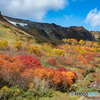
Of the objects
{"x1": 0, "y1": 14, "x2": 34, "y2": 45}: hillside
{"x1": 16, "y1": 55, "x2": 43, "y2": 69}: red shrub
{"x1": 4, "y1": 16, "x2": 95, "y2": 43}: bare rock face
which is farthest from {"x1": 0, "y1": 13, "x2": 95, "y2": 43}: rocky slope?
{"x1": 16, "y1": 55, "x2": 43, "y2": 69}: red shrub

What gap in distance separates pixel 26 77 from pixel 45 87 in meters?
2.21

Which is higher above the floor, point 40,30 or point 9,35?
point 40,30

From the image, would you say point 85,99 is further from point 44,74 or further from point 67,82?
point 44,74

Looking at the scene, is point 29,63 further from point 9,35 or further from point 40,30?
point 40,30

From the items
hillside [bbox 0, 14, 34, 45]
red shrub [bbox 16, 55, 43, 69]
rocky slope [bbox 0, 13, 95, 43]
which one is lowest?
red shrub [bbox 16, 55, 43, 69]

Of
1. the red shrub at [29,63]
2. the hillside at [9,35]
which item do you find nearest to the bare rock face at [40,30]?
the hillside at [9,35]

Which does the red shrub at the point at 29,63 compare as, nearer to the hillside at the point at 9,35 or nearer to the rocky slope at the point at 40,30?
the hillside at the point at 9,35

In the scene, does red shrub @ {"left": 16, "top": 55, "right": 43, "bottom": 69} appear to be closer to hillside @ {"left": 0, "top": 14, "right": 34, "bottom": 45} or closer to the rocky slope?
hillside @ {"left": 0, "top": 14, "right": 34, "bottom": 45}

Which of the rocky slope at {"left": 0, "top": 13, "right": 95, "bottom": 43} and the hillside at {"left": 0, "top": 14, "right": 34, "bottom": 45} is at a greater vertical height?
the rocky slope at {"left": 0, "top": 13, "right": 95, "bottom": 43}

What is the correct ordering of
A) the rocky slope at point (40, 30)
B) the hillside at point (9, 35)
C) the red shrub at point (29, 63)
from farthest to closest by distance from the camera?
the rocky slope at point (40, 30)
the hillside at point (9, 35)
the red shrub at point (29, 63)

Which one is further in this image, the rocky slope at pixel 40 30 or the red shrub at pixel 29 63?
the rocky slope at pixel 40 30

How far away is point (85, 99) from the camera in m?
6.92

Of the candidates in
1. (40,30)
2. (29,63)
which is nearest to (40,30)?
(40,30)

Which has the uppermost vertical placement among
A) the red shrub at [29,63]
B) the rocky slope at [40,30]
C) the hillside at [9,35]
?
the rocky slope at [40,30]
